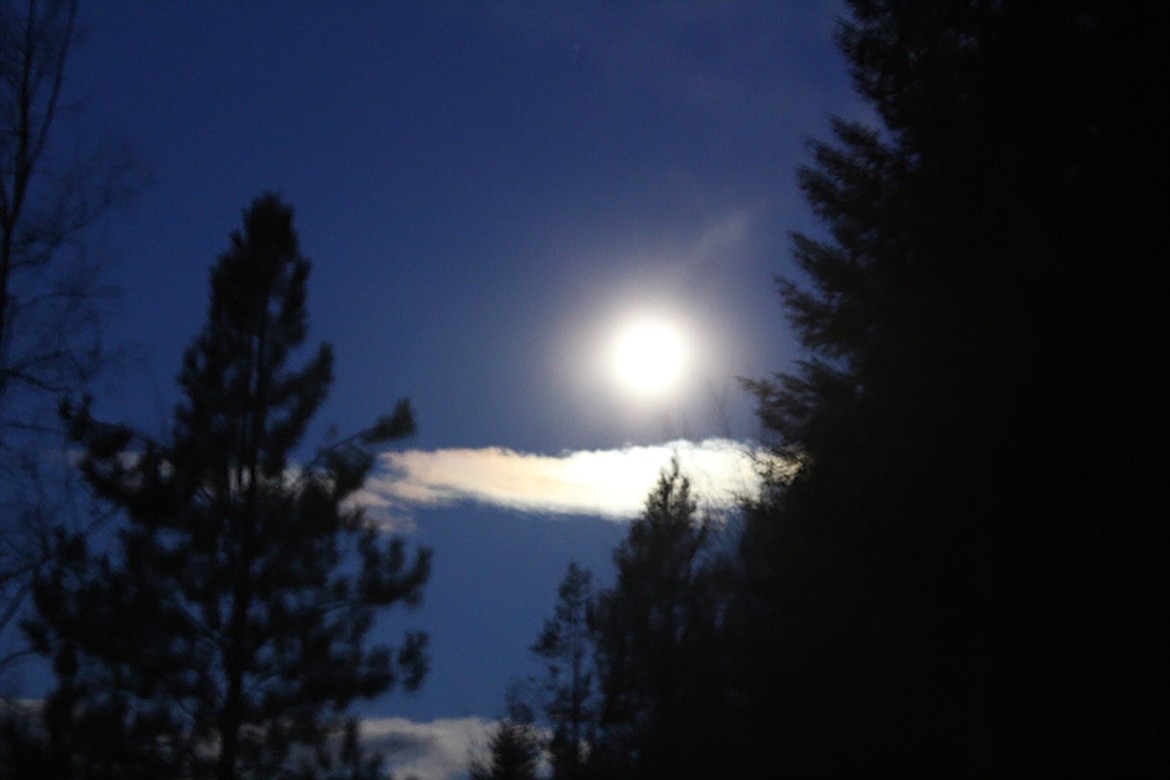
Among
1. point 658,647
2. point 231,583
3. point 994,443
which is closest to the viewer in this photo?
point 994,443

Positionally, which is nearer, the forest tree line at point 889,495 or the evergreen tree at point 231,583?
the forest tree line at point 889,495

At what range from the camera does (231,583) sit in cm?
1700

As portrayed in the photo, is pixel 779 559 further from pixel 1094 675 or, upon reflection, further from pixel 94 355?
pixel 94 355

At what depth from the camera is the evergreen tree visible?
53.1ft

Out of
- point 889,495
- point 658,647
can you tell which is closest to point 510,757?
point 658,647

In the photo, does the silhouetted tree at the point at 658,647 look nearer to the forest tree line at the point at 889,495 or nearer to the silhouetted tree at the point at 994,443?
the forest tree line at the point at 889,495

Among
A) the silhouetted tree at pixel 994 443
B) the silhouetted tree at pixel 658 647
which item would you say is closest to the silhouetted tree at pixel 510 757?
the silhouetted tree at pixel 658 647

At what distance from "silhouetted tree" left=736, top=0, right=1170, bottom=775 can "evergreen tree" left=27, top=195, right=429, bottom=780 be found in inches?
318

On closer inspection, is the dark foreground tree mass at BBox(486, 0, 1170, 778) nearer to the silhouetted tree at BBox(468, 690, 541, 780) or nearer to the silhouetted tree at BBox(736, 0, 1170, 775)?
the silhouetted tree at BBox(736, 0, 1170, 775)

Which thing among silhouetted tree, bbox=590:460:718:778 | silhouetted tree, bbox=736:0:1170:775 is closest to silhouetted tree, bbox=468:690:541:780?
silhouetted tree, bbox=590:460:718:778

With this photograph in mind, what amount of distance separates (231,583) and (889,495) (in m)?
11.1

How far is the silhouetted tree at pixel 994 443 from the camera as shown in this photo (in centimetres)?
888

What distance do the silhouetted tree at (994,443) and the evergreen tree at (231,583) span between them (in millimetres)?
8080

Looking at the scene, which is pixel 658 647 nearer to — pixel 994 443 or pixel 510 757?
pixel 510 757
